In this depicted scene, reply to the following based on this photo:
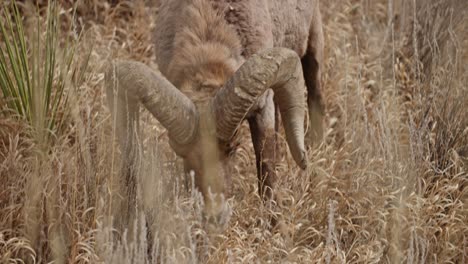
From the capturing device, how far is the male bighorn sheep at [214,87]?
16.8 ft

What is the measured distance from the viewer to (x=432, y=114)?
6676 mm

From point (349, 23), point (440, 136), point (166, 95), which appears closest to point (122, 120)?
point (166, 95)

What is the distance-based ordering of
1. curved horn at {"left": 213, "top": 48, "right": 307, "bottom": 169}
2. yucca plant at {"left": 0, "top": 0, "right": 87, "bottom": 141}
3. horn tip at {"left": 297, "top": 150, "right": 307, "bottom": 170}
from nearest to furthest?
curved horn at {"left": 213, "top": 48, "right": 307, "bottom": 169}
horn tip at {"left": 297, "top": 150, "right": 307, "bottom": 170}
yucca plant at {"left": 0, "top": 0, "right": 87, "bottom": 141}

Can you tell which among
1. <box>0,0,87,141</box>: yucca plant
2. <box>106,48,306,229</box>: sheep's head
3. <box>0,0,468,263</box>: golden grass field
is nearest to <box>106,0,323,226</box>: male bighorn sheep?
<box>106,48,306,229</box>: sheep's head

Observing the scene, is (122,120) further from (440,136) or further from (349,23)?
(349,23)

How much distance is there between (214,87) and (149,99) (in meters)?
0.48

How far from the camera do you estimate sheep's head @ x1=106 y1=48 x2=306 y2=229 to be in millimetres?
5098

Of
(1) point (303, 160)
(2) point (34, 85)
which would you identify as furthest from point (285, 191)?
(2) point (34, 85)

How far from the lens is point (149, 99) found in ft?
16.8

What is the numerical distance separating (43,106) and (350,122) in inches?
104

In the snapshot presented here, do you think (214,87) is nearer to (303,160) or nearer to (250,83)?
(250,83)

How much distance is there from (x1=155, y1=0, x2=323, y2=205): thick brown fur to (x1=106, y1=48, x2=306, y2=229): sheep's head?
3.4 inches

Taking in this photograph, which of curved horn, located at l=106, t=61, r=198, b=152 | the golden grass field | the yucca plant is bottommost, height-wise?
the golden grass field

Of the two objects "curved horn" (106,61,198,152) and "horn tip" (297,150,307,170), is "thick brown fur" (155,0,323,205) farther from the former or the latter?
"horn tip" (297,150,307,170)
